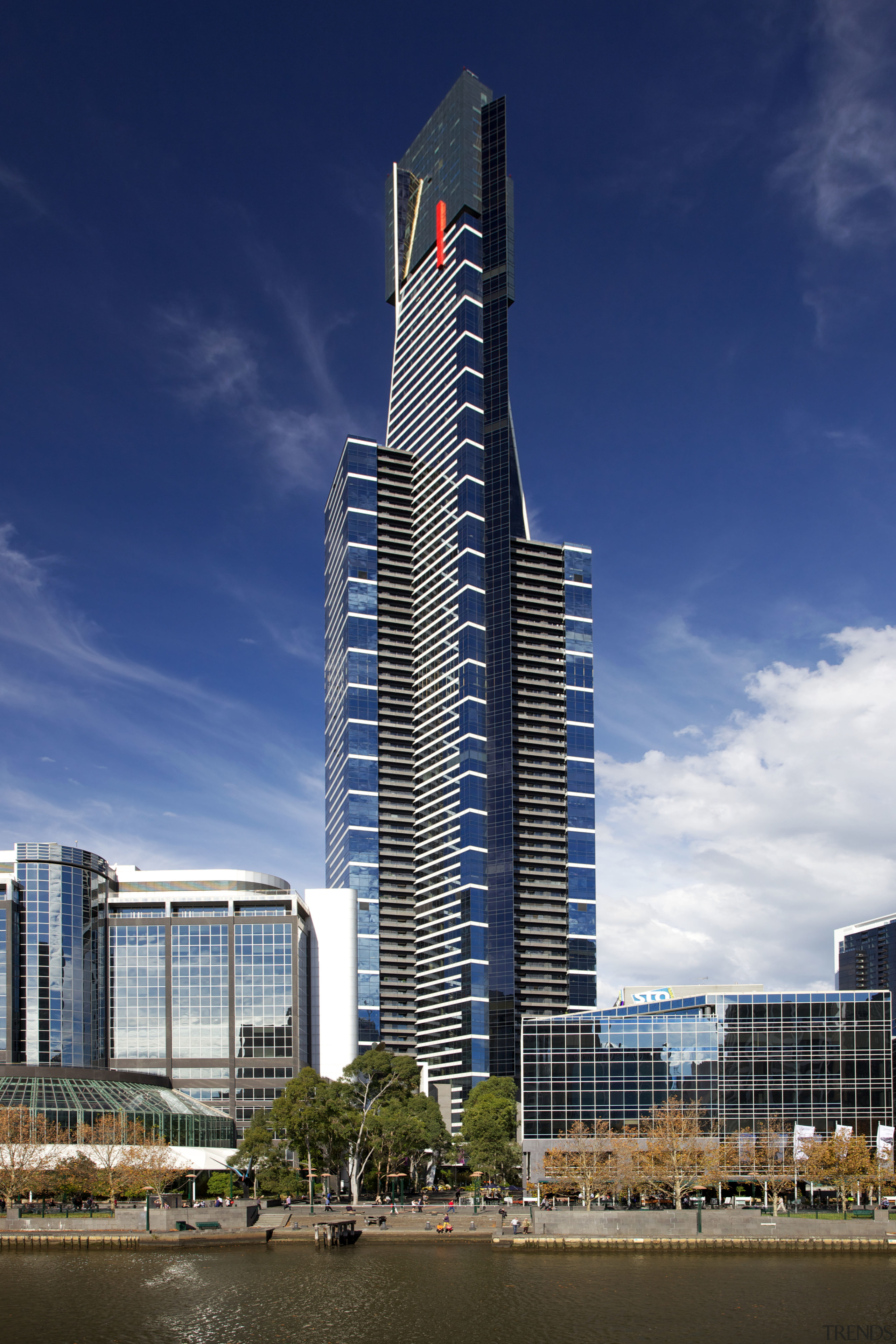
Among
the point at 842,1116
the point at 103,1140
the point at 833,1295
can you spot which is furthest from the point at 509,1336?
the point at 842,1116

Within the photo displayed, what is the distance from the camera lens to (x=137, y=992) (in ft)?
557

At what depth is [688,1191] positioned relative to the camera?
113 meters

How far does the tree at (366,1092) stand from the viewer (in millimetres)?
126125

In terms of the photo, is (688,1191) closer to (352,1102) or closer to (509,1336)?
(352,1102)

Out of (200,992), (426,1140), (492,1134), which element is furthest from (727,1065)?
(200,992)

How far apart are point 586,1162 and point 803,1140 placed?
24296 mm

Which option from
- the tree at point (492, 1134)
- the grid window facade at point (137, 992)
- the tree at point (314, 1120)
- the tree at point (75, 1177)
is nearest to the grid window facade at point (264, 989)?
the grid window facade at point (137, 992)

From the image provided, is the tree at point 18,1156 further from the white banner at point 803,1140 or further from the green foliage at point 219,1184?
the white banner at point 803,1140

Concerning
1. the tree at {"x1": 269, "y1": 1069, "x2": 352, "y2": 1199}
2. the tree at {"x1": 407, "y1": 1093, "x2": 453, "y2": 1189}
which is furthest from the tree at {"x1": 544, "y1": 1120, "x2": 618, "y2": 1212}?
the tree at {"x1": 269, "y1": 1069, "x2": 352, "y2": 1199}

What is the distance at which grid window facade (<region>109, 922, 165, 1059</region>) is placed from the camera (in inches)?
6609

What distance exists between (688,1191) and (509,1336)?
57600 millimetres

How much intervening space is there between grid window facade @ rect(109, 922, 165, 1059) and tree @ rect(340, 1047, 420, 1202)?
32.4 meters

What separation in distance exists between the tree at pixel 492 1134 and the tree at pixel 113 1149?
137ft

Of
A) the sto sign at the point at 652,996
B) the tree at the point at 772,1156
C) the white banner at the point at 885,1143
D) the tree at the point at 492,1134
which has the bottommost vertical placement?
the tree at the point at 492,1134
